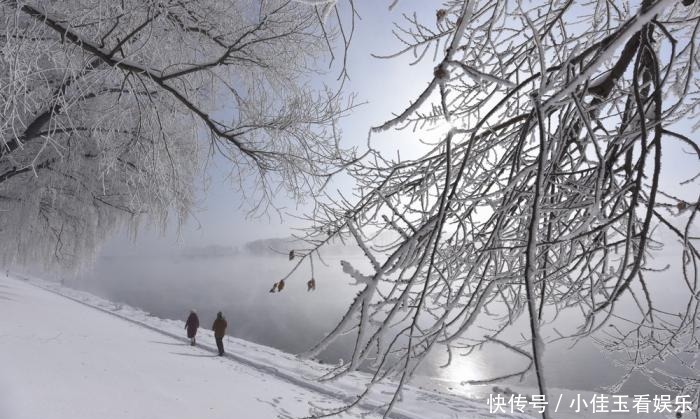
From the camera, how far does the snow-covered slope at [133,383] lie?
3891 mm

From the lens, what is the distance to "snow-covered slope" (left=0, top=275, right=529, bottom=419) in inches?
153

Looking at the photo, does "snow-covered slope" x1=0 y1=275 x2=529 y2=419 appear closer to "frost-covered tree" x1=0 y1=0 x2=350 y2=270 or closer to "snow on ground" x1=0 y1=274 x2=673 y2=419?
"snow on ground" x1=0 y1=274 x2=673 y2=419

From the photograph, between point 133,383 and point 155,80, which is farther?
point 133,383

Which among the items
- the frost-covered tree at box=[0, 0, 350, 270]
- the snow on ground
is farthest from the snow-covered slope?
the frost-covered tree at box=[0, 0, 350, 270]

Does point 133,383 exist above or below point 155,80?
below

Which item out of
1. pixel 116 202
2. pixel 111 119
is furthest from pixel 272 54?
pixel 116 202

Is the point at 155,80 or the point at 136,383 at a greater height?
the point at 155,80

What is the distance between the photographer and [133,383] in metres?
4.93

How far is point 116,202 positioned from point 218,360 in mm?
4028

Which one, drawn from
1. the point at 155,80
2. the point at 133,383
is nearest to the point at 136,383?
the point at 133,383

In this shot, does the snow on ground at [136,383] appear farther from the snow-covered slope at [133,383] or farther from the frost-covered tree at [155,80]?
the frost-covered tree at [155,80]

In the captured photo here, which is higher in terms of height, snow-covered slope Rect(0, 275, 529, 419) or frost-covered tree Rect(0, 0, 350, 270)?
frost-covered tree Rect(0, 0, 350, 270)

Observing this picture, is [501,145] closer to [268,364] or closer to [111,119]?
[111,119]

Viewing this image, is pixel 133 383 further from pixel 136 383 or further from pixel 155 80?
pixel 155 80
